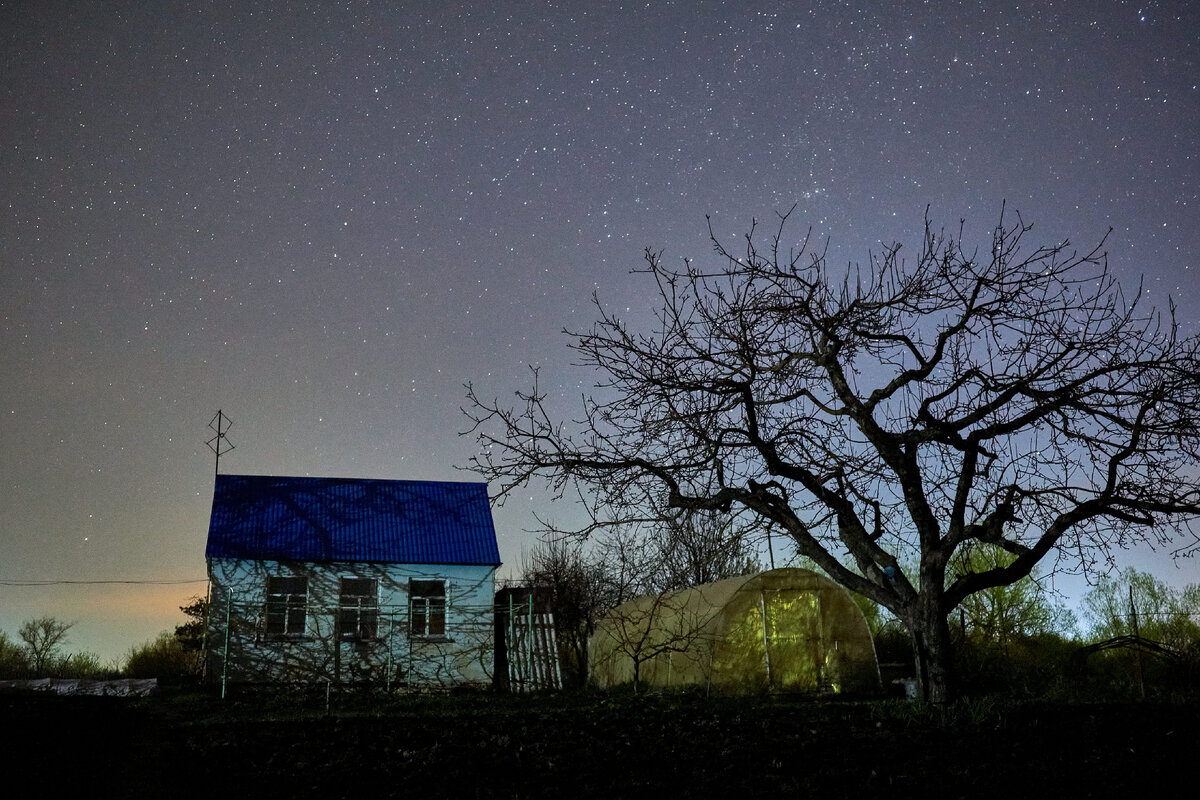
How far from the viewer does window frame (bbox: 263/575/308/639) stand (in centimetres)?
2017

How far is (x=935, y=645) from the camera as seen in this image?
344 inches

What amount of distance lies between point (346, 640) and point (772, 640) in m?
9.64

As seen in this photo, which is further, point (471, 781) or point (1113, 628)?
point (1113, 628)

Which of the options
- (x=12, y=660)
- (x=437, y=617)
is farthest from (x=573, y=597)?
(x=12, y=660)

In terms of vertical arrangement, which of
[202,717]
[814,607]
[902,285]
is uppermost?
[902,285]

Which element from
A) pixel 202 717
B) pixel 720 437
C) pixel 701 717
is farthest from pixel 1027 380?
pixel 202 717

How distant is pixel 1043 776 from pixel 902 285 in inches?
166

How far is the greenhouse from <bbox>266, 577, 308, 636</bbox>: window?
7299mm

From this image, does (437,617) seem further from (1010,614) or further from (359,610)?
(1010,614)

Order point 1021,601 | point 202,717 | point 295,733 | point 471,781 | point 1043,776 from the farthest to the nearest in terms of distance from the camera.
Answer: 1. point 1021,601
2. point 202,717
3. point 295,733
4. point 471,781
5. point 1043,776

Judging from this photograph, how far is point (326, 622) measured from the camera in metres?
20.5

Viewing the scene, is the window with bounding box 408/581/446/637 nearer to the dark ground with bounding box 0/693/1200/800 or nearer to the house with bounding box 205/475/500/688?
the house with bounding box 205/475/500/688

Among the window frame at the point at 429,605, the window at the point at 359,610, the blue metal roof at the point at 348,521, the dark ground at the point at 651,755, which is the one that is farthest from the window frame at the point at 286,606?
the dark ground at the point at 651,755

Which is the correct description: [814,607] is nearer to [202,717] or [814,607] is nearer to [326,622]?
[326,622]
